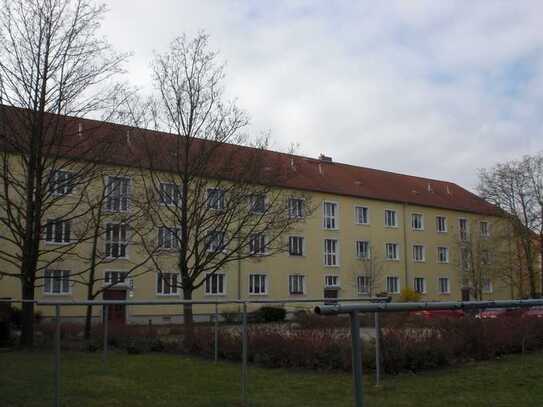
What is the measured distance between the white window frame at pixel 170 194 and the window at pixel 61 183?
307cm

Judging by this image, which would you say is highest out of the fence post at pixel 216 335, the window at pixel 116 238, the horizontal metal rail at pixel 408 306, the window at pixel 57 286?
the window at pixel 116 238

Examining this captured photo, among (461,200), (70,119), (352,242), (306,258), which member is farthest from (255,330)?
(461,200)

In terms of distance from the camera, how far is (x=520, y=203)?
168 feet

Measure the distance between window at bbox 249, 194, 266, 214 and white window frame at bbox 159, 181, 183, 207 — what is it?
8.78 ft

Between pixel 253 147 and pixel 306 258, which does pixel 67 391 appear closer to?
pixel 253 147

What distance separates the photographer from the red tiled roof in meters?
21.8

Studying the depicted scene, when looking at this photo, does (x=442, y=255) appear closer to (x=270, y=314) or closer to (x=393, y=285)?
(x=393, y=285)

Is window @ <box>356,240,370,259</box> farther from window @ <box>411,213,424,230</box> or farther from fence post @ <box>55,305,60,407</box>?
fence post @ <box>55,305,60,407</box>

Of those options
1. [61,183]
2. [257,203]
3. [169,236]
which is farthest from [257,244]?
[61,183]

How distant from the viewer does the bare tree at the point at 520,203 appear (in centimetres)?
5044

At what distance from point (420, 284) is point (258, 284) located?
757 inches

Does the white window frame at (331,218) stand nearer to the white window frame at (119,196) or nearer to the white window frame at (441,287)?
the white window frame at (441,287)

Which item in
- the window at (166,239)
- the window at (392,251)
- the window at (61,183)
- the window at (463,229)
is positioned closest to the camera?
the window at (61,183)

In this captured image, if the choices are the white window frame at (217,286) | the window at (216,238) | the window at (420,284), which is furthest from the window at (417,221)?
the window at (216,238)
